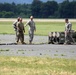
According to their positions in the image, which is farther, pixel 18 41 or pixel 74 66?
pixel 18 41

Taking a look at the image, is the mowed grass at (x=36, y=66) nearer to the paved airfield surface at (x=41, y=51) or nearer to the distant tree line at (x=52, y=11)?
the paved airfield surface at (x=41, y=51)

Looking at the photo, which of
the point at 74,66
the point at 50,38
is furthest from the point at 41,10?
the point at 74,66

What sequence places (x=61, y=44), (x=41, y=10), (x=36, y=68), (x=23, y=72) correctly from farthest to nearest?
1. (x=41, y=10)
2. (x=61, y=44)
3. (x=36, y=68)
4. (x=23, y=72)

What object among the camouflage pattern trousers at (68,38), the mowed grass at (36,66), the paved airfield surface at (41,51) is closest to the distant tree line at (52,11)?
the camouflage pattern trousers at (68,38)

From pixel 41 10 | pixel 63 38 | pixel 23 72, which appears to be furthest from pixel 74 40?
pixel 41 10

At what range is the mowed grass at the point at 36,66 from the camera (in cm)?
1271

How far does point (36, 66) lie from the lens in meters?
14.3

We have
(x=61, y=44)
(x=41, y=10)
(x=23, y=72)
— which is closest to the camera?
(x=23, y=72)

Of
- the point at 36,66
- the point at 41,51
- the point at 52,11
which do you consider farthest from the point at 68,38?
the point at 52,11

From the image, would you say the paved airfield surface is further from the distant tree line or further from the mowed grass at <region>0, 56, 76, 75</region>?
the distant tree line

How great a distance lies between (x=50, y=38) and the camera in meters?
28.2

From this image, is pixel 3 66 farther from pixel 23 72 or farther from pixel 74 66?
pixel 74 66

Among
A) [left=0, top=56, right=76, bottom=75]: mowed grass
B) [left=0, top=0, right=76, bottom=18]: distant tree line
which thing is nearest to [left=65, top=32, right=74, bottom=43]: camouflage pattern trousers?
[left=0, top=56, right=76, bottom=75]: mowed grass

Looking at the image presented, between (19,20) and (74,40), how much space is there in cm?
424
